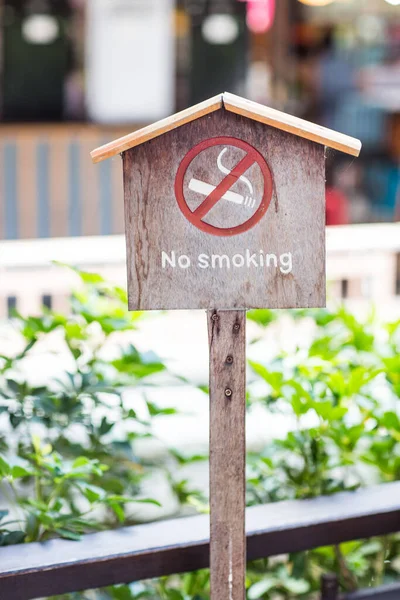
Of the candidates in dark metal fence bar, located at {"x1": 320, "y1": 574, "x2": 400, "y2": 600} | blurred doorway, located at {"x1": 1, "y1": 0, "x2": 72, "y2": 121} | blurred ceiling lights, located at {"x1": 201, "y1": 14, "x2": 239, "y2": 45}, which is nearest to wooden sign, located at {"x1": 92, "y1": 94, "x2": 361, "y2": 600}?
dark metal fence bar, located at {"x1": 320, "y1": 574, "x2": 400, "y2": 600}

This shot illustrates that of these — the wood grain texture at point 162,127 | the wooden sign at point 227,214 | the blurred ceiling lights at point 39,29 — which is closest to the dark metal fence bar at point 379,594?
the wooden sign at point 227,214

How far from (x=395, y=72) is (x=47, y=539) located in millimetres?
6130

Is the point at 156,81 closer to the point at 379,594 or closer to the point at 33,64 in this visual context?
the point at 33,64

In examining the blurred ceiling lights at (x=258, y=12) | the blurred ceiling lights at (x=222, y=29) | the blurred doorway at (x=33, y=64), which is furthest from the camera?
the blurred ceiling lights at (x=258, y=12)

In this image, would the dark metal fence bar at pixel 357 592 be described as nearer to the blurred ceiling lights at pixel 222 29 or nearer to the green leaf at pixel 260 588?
the green leaf at pixel 260 588

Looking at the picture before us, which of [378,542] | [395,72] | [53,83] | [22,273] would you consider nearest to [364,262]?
[22,273]

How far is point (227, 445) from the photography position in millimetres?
1265

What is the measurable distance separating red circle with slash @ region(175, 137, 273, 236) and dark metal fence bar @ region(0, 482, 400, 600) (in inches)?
22.8

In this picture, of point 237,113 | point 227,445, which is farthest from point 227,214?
point 227,445

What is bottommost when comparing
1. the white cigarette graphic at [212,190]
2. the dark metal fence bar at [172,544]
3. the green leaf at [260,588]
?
the green leaf at [260,588]

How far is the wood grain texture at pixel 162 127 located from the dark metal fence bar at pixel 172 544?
67 centimetres

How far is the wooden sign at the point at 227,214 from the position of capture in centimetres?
119

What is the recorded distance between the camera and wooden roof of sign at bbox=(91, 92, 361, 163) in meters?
1.16

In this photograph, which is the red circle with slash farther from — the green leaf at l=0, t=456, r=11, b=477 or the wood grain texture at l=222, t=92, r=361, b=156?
the green leaf at l=0, t=456, r=11, b=477
